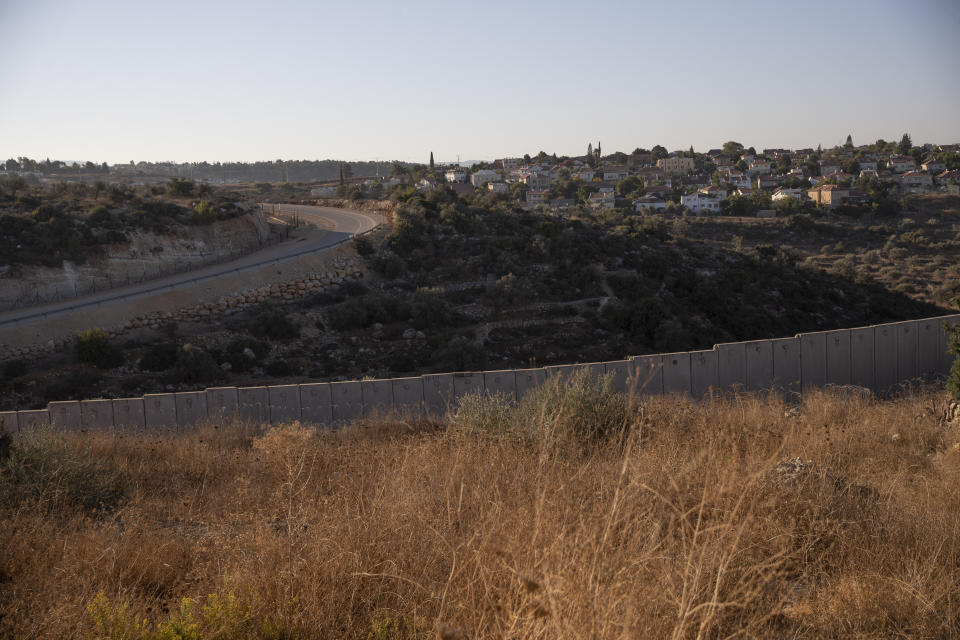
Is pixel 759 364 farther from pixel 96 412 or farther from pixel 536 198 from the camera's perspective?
pixel 536 198

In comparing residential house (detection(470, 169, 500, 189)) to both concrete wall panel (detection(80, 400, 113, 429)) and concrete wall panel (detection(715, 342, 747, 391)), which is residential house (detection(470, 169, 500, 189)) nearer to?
concrete wall panel (detection(715, 342, 747, 391))

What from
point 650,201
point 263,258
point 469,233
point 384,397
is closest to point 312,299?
point 263,258

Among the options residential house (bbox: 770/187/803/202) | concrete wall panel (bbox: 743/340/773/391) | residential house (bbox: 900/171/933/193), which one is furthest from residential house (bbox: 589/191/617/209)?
concrete wall panel (bbox: 743/340/773/391)

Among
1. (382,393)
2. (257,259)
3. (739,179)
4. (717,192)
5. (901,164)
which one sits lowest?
(382,393)

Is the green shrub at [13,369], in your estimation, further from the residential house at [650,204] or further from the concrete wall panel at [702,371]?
the residential house at [650,204]

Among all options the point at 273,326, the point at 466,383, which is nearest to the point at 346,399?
the point at 466,383

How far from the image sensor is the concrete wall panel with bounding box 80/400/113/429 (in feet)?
46.9

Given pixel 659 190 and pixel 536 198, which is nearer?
pixel 536 198

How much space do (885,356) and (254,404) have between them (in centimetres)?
1442

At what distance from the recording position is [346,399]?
14.7m

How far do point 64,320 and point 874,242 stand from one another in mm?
57394

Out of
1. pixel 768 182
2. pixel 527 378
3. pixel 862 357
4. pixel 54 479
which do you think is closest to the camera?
pixel 54 479

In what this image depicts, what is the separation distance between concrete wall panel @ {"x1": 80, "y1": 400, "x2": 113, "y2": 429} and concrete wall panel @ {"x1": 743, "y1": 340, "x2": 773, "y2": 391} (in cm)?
1319

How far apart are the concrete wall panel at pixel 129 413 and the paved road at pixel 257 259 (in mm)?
17704
